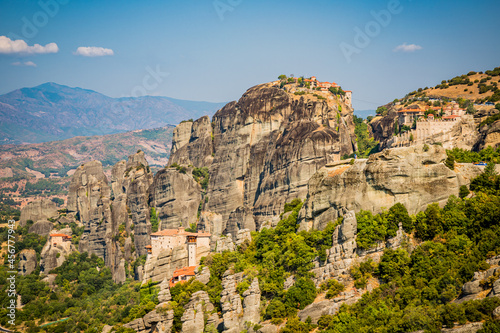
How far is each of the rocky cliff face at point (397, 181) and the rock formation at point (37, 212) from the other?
9050 centimetres

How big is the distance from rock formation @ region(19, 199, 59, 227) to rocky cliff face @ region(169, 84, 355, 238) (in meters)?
32.9

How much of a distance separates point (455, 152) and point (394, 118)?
114ft

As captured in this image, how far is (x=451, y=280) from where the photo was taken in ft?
139

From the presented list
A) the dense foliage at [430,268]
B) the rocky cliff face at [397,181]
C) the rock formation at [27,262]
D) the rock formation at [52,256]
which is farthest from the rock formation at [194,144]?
the dense foliage at [430,268]

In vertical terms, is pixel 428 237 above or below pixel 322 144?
below

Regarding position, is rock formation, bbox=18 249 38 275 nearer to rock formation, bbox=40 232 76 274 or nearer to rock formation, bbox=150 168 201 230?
rock formation, bbox=40 232 76 274

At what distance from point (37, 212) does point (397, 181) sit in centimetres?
9779

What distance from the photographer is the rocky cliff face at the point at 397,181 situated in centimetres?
5050

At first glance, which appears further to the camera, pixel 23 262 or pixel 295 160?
pixel 23 262

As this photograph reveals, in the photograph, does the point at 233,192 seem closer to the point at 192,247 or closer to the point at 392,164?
the point at 192,247

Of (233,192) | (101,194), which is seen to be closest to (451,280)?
(233,192)

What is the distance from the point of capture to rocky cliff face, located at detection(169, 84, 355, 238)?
94250mm

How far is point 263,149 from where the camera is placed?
10619cm
